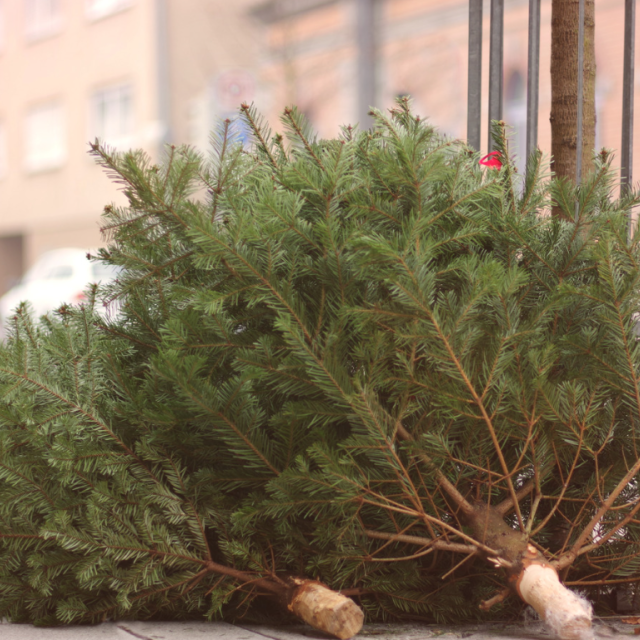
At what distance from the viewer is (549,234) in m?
2.39

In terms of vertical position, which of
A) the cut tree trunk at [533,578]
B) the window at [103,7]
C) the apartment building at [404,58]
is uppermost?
the window at [103,7]

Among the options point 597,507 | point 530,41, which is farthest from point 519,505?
point 530,41

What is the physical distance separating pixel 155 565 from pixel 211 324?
2.07ft

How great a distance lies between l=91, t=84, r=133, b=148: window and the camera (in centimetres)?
1880

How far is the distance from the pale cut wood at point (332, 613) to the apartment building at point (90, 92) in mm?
15315

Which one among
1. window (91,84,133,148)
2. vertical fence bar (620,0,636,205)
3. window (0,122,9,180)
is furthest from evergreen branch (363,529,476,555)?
window (0,122,9,180)

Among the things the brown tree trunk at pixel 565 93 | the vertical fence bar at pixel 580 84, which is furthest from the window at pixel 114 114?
the vertical fence bar at pixel 580 84

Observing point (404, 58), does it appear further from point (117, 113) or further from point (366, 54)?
point (117, 113)

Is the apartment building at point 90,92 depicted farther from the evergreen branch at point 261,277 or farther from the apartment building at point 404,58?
the evergreen branch at point 261,277

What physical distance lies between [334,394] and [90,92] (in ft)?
62.3

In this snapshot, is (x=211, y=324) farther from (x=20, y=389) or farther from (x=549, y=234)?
(x=549, y=234)

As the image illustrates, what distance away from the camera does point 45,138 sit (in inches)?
819

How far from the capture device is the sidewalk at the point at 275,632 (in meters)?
2.22

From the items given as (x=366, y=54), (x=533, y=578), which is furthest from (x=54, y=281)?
(x=533, y=578)
